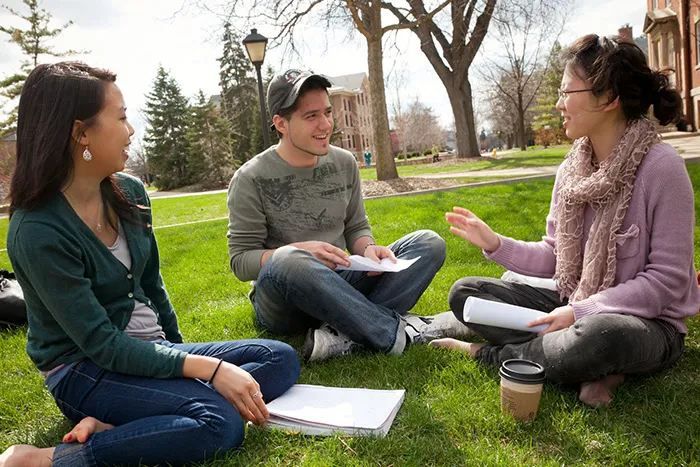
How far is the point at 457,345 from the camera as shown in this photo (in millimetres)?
2783

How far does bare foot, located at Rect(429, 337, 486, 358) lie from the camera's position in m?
2.69

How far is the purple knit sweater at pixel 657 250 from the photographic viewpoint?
2168 millimetres

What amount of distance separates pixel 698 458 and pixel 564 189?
1.27 m

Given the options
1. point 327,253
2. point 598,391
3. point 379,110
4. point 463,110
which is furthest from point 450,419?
point 463,110

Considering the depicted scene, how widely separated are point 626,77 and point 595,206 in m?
0.58

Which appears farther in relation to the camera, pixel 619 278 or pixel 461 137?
pixel 461 137

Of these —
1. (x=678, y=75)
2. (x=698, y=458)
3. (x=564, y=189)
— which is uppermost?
(x=678, y=75)

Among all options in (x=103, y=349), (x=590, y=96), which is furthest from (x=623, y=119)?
(x=103, y=349)

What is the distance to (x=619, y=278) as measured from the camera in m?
2.35

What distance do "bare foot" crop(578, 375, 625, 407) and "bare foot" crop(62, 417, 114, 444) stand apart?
6.25 ft

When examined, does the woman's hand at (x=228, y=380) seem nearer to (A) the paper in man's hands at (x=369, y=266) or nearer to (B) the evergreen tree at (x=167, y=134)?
(A) the paper in man's hands at (x=369, y=266)

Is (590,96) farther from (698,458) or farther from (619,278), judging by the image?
(698,458)

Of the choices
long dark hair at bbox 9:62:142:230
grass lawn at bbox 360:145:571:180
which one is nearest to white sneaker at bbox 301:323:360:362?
long dark hair at bbox 9:62:142:230

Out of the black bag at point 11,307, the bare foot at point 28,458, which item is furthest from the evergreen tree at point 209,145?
the bare foot at point 28,458
